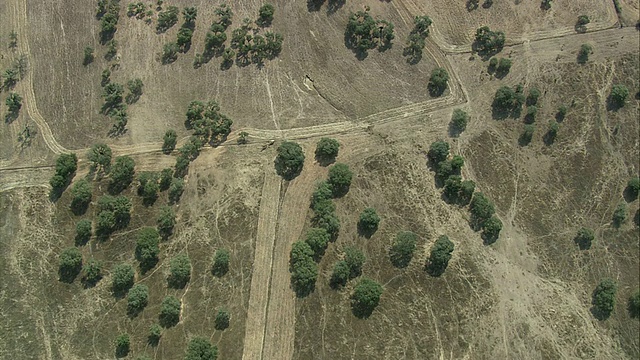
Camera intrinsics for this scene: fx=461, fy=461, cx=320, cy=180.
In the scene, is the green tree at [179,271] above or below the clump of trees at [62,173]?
below

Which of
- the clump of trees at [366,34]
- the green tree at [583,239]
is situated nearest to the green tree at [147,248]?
the clump of trees at [366,34]

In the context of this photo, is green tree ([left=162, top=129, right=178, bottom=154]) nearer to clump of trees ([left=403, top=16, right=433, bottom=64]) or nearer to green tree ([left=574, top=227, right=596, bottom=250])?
clump of trees ([left=403, top=16, right=433, bottom=64])

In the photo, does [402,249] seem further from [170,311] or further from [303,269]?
[170,311]

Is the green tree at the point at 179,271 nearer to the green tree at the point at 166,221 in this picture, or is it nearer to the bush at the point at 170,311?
the bush at the point at 170,311

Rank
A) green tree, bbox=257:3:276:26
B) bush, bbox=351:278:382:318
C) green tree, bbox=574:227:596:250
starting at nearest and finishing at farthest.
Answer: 1. bush, bbox=351:278:382:318
2. green tree, bbox=574:227:596:250
3. green tree, bbox=257:3:276:26

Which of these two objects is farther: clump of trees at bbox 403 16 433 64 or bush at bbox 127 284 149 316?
clump of trees at bbox 403 16 433 64

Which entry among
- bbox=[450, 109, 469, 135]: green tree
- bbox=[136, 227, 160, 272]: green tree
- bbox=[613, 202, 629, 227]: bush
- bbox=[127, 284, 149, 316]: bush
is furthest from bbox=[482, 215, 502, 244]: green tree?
bbox=[127, 284, 149, 316]: bush
